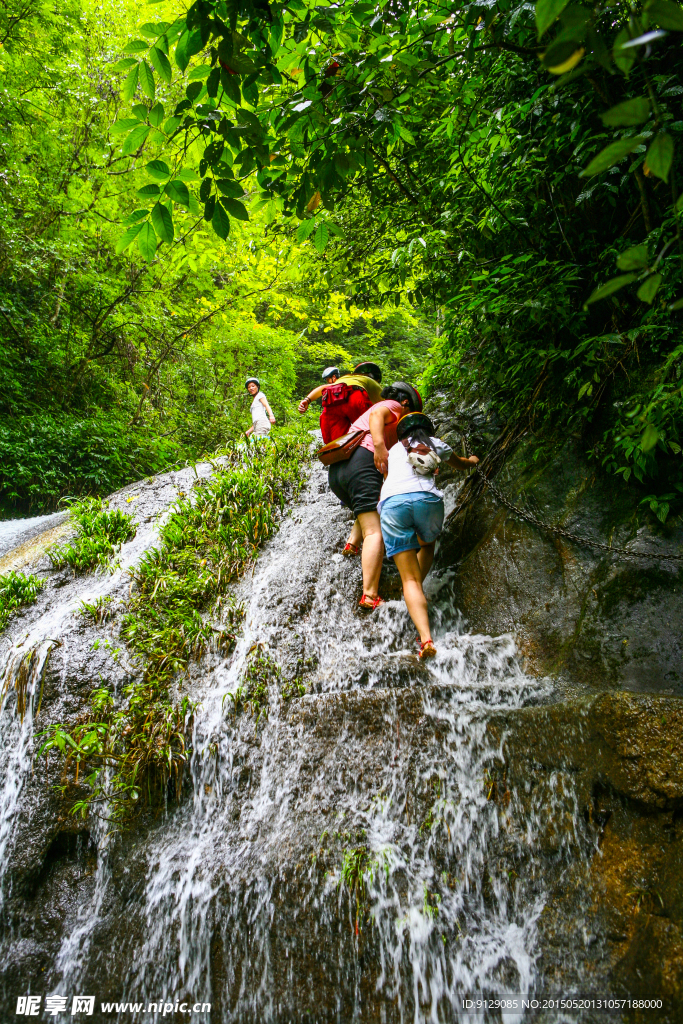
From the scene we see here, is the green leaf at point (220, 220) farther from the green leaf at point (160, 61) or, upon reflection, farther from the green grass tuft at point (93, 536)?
the green grass tuft at point (93, 536)

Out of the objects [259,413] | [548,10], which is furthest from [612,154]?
[259,413]

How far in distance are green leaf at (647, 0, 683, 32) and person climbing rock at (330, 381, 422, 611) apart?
390 cm

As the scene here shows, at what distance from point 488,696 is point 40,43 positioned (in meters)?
14.5

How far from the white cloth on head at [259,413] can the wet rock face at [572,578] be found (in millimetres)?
5355

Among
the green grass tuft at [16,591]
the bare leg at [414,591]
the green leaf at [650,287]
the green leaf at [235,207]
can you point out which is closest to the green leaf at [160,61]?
the green leaf at [235,207]

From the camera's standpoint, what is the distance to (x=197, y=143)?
248cm

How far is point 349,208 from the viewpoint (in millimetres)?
8375

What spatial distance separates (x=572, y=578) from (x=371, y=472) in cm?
211

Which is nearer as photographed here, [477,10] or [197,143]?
[197,143]

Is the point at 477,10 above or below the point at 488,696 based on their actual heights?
above

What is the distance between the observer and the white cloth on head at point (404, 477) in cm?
473

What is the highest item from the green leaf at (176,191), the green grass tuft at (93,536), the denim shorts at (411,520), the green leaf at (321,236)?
the green leaf at (176,191)

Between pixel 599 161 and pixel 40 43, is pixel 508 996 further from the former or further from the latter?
pixel 40 43

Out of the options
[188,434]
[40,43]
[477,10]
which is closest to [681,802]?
[477,10]
